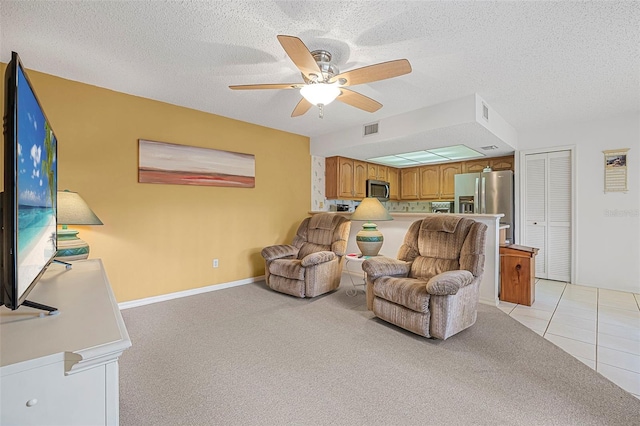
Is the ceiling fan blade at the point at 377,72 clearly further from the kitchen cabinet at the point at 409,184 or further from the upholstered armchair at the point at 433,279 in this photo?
the kitchen cabinet at the point at 409,184

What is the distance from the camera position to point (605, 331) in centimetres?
269

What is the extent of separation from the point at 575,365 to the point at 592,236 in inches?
119

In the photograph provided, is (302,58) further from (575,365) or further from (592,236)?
(592,236)

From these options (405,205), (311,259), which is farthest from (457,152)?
(311,259)

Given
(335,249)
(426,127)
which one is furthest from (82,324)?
(426,127)

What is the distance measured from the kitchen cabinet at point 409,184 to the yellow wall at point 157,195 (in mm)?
3068

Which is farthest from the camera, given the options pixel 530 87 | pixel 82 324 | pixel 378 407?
pixel 530 87

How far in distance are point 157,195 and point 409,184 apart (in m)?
5.05

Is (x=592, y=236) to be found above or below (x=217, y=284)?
above

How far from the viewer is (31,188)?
98 centimetres

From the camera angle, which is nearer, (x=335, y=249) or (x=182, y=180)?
(x=182, y=180)

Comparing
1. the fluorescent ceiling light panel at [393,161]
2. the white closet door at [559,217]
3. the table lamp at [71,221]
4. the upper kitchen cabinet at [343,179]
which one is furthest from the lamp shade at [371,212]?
the white closet door at [559,217]

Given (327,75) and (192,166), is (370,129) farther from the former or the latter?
(192,166)

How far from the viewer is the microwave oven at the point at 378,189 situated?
5.82m
